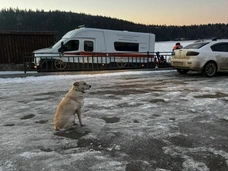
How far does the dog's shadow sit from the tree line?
221 feet

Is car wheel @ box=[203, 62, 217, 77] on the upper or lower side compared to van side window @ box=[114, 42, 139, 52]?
lower

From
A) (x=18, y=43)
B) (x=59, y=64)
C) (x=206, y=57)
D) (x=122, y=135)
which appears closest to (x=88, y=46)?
(x=59, y=64)

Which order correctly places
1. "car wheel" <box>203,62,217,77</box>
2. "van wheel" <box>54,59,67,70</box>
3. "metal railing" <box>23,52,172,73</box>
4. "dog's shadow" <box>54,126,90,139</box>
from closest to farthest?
"dog's shadow" <box>54,126,90,139</box>
"car wheel" <box>203,62,217,77</box>
"metal railing" <box>23,52,172,73</box>
"van wheel" <box>54,59,67,70</box>

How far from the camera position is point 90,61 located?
15.5 meters

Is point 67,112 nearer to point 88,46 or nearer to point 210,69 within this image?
point 210,69

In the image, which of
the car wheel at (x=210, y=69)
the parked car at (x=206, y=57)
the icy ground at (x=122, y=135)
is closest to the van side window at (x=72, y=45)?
the parked car at (x=206, y=57)

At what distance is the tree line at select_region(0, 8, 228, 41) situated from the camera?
73.5m

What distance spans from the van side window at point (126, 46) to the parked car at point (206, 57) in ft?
22.0

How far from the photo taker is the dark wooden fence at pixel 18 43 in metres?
19.6

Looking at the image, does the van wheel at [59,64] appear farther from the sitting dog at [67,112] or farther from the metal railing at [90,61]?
the sitting dog at [67,112]

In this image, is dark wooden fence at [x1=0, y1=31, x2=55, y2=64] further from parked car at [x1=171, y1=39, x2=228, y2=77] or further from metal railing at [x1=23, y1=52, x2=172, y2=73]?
parked car at [x1=171, y1=39, x2=228, y2=77]

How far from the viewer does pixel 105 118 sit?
5.02m

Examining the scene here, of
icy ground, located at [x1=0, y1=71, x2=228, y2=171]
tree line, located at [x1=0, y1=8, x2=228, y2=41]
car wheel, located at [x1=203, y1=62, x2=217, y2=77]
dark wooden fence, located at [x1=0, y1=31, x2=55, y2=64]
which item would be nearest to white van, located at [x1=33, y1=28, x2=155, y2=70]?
dark wooden fence, located at [x1=0, y1=31, x2=55, y2=64]

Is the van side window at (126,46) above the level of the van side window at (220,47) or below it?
above
